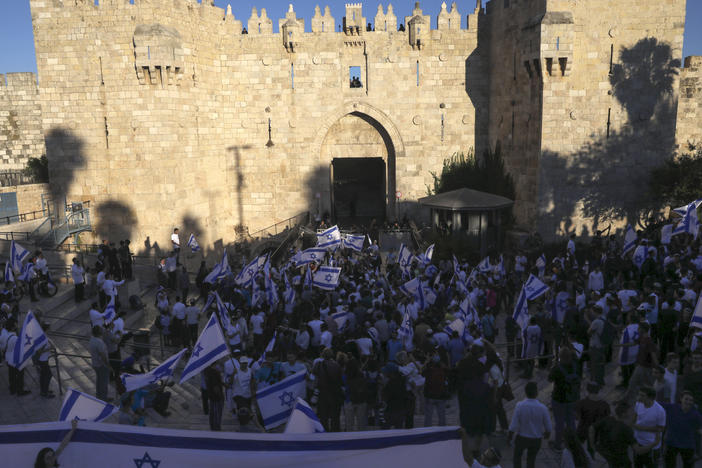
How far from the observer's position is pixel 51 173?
825 inches

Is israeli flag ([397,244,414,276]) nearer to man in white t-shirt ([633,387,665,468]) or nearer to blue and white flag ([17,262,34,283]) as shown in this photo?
man in white t-shirt ([633,387,665,468])

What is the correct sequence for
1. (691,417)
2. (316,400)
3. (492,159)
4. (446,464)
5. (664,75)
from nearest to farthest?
(446,464) < (691,417) < (316,400) < (664,75) < (492,159)

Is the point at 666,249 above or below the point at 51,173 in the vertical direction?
below

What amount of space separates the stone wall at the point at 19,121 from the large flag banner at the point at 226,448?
27867 millimetres

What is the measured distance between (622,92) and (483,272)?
10302 mm

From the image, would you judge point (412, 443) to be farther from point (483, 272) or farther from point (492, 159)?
point (492, 159)

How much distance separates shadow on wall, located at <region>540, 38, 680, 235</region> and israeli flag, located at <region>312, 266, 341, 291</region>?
10.7m

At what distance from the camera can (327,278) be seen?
13789mm

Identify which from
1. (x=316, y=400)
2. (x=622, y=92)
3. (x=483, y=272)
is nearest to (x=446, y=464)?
(x=316, y=400)

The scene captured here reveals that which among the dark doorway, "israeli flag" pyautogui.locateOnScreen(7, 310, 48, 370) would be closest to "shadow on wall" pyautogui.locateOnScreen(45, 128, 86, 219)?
"israeli flag" pyautogui.locateOnScreen(7, 310, 48, 370)

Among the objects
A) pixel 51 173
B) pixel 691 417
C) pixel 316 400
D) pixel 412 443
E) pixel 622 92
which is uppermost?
pixel 622 92

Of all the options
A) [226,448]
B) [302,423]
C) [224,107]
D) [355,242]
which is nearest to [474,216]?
[355,242]

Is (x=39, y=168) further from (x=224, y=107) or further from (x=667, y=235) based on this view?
(x=667, y=235)

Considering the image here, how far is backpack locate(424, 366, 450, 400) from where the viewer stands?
8.27 meters
